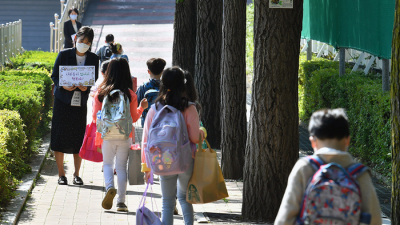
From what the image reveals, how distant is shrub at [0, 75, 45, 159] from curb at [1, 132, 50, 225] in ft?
0.55

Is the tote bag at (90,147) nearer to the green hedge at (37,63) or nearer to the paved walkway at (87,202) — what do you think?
the paved walkway at (87,202)

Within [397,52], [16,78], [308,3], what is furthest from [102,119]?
[308,3]

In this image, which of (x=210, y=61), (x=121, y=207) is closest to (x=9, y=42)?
(x=210, y=61)

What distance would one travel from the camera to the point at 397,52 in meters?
3.54

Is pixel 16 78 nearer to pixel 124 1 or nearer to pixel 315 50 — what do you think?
pixel 315 50

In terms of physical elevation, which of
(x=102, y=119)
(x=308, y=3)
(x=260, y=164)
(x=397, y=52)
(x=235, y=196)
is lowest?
(x=235, y=196)

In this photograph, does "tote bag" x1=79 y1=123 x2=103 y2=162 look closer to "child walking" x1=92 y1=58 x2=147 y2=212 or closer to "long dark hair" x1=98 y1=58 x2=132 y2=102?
"child walking" x1=92 y1=58 x2=147 y2=212

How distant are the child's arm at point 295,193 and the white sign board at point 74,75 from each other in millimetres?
4487

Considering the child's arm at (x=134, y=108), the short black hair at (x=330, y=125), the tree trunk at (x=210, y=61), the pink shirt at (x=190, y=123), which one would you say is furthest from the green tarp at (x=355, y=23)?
the short black hair at (x=330, y=125)

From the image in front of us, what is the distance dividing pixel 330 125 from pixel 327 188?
0.33 metres

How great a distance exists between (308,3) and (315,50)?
11.9ft

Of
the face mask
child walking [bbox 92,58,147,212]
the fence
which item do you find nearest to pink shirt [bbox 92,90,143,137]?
child walking [bbox 92,58,147,212]

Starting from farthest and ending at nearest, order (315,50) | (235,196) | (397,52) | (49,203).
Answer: (315,50)
(235,196)
(49,203)
(397,52)

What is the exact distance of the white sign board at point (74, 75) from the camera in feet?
22.5
